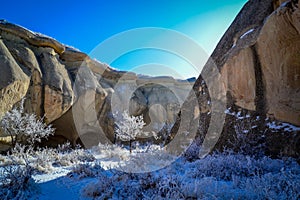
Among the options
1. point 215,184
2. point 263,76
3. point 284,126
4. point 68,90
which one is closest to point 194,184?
point 215,184

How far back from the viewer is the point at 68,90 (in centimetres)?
1772

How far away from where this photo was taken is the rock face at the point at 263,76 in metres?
6.09

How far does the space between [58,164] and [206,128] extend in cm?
711

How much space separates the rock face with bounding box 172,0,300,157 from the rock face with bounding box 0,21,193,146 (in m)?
12.7

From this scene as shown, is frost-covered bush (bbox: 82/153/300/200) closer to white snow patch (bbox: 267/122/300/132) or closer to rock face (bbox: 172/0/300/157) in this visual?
white snow patch (bbox: 267/122/300/132)

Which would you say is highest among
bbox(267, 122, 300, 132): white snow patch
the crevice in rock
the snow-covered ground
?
the crevice in rock

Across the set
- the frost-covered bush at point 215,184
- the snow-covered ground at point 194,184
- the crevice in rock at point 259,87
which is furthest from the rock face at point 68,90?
the crevice in rock at point 259,87

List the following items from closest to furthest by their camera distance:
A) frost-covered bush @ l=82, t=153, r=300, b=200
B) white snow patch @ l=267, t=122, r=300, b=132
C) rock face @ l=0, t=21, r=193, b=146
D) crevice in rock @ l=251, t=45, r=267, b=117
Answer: frost-covered bush @ l=82, t=153, r=300, b=200, white snow patch @ l=267, t=122, r=300, b=132, crevice in rock @ l=251, t=45, r=267, b=117, rock face @ l=0, t=21, r=193, b=146

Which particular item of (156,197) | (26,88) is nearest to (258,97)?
(156,197)

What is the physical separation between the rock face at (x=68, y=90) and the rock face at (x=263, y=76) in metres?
12.7

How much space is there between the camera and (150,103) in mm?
29531

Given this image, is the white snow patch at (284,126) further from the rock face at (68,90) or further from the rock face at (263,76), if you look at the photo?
the rock face at (68,90)

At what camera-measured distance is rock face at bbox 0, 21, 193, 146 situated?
14197mm

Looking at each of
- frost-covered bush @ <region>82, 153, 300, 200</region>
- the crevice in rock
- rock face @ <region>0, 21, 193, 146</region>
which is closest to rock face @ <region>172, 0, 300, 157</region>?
the crevice in rock
